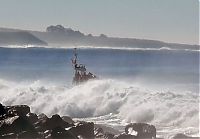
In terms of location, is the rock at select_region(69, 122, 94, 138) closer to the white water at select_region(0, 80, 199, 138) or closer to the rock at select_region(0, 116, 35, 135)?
the rock at select_region(0, 116, 35, 135)

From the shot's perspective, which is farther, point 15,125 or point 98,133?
point 98,133

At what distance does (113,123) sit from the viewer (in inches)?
1308

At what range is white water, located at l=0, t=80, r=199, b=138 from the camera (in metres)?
33.8

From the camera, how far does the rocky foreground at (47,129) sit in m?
22.2

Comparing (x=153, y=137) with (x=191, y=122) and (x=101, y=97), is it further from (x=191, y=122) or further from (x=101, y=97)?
(x=101, y=97)

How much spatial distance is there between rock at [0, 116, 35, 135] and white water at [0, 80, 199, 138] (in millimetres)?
7503

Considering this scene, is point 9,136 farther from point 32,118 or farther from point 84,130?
point 84,130

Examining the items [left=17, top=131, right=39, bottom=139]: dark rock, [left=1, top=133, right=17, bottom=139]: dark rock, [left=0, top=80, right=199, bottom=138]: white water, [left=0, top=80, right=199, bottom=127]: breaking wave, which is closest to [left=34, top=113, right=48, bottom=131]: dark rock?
[left=17, top=131, right=39, bottom=139]: dark rock

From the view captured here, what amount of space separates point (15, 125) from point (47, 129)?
1642 millimetres

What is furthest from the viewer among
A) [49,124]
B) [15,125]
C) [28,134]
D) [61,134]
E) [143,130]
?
[143,130]

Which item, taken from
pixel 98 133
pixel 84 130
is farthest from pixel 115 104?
pixel 84 130

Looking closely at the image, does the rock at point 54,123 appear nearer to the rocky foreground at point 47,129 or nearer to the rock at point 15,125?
the rocky foreground at point 47,129

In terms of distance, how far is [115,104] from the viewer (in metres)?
41.6

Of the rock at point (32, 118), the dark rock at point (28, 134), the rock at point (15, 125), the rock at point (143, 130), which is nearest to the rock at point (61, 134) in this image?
the dark rock at point (28, 134)
